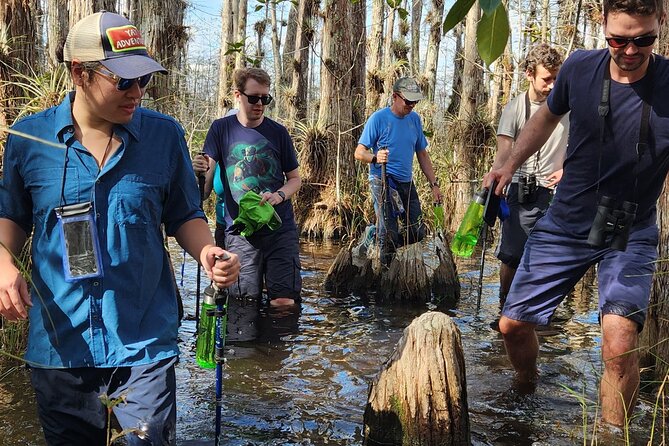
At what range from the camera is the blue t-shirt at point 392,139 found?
26.9 feet

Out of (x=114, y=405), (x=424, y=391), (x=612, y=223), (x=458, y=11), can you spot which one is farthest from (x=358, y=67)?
(x=458, y=11)

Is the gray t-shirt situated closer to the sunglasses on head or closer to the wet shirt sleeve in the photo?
the sunglasses on head

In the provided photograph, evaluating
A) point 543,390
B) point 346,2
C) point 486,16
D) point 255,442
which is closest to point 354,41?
point 346,2

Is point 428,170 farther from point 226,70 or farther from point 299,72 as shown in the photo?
point 226,70

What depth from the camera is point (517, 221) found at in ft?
20.4

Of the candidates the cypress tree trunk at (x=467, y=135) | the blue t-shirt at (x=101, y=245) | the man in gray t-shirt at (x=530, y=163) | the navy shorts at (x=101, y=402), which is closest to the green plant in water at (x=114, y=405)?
the navy shorts at (x=101, y=402)

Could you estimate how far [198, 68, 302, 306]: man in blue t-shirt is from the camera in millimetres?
6113

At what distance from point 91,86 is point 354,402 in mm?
2774

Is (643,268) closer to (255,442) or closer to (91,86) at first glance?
(255,442)

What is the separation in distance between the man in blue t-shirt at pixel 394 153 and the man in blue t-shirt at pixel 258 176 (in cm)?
188

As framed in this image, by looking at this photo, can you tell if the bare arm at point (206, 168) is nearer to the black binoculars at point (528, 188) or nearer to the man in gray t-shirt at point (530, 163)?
the man in gray t-shirt at point (530, 163)

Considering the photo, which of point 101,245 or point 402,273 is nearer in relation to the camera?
point 101,245

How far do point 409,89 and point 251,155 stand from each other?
2596mm

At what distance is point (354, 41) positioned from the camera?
1208 cm
